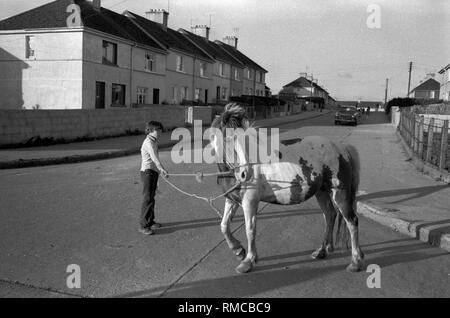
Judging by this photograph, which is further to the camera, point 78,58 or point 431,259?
point 78,58

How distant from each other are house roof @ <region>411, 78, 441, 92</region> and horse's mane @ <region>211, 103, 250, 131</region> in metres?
106

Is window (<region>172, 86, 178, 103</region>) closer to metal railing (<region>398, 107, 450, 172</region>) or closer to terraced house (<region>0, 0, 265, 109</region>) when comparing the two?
terraced house (<region>0, 0, 265, 109</region>)

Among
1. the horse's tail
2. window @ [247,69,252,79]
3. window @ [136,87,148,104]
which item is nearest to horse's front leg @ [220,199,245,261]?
the horse's tail

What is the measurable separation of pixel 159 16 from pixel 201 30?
12645 mm

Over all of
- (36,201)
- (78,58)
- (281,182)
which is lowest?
(36,201)

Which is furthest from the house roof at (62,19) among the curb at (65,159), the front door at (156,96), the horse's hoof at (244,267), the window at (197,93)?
the horse's hoof at (244,267)

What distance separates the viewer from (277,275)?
493cm

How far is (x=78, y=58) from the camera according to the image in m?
28.3

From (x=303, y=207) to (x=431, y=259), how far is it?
3.06 metres

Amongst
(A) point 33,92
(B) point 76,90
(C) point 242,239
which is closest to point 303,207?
(C) point 242,239

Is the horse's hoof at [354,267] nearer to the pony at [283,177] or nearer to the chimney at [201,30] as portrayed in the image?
the pony at [283,177]

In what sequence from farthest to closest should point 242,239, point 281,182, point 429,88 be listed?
1. point 429,88
2. point 242,239
3. point 281,182

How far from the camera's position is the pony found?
16.4 ft
